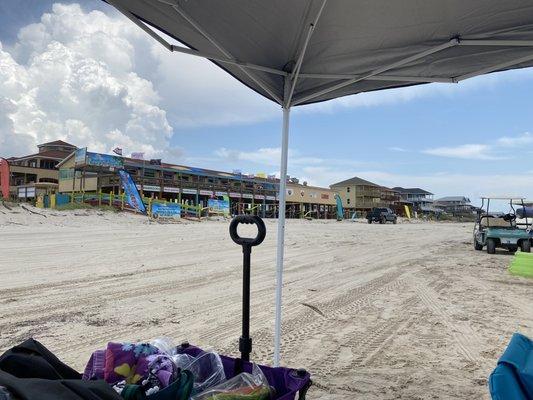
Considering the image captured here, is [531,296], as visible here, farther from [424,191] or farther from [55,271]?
[424,191]

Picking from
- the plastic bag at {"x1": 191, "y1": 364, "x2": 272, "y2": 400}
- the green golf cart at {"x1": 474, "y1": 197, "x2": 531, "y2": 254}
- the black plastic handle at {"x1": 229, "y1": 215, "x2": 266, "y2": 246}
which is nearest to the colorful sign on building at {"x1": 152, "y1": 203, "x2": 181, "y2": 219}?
the green golf cart at {"x1": 474, "y1": 197, "x2": 531, "y2": 254}

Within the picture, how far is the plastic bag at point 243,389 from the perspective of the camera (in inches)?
71.2

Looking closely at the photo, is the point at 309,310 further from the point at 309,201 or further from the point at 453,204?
the point at 453,204

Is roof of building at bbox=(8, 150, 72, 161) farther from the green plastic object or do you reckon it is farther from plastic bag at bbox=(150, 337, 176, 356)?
plastic bag at bbox=(150, 337, 176, 356)

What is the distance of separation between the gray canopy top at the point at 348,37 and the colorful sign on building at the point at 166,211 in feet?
81.9

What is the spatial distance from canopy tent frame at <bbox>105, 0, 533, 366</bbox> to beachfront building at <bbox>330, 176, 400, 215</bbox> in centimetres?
7409

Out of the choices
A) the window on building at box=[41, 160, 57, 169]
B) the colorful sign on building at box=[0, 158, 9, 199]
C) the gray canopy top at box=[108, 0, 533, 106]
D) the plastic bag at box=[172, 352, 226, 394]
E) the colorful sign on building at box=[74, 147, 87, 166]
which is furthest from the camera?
the window on building at box=[41, 160, 57, 169]

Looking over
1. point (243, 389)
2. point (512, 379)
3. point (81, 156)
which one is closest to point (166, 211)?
point (81, 156)

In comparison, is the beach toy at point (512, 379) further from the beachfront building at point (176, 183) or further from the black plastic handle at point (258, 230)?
the beachfront building at point (176, 183)

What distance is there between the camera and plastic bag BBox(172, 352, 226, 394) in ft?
6.69

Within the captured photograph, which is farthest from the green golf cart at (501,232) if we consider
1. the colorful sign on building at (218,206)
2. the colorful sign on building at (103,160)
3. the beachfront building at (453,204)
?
the beachfront building at (453,204)

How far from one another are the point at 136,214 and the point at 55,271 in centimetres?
1865

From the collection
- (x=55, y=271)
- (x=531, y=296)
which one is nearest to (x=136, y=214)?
(x=55, y=271)

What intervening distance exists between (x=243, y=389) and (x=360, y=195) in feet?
259
